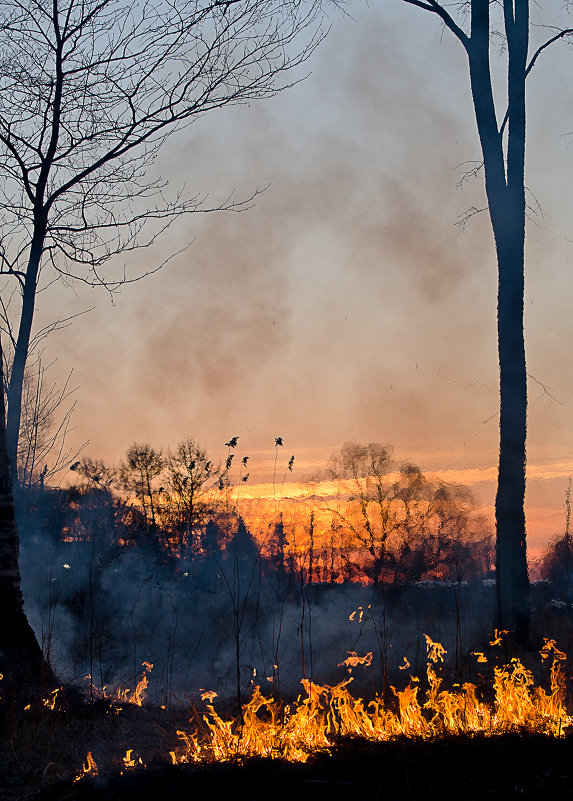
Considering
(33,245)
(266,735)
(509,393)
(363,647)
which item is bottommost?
(363,647)

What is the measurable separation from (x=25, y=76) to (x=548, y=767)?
412 inches

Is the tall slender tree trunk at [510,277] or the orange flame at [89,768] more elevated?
the tall slender tree trunk at [510,277]

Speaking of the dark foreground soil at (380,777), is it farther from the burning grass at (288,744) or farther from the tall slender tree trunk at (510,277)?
the tall slender tree trunk at (510,277)

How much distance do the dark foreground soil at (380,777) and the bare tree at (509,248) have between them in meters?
5.04

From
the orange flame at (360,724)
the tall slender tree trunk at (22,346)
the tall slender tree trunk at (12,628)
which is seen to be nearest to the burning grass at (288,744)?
the orange flame at (360,724)

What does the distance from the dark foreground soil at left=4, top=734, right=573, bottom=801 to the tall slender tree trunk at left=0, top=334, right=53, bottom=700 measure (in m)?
1.55

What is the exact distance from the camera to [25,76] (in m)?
9.62

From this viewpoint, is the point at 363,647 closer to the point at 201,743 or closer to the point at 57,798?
the point at 201,743

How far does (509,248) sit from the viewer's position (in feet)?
30.7

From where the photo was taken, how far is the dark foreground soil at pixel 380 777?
3.18 meters

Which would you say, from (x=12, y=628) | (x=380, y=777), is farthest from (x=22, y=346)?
(x=380, y=777)

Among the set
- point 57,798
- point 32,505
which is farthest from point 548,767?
point 32,505

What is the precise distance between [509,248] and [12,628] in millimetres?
7835

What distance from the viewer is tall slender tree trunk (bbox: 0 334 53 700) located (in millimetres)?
5199
